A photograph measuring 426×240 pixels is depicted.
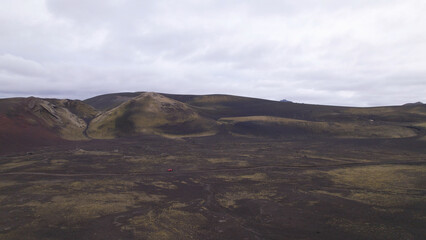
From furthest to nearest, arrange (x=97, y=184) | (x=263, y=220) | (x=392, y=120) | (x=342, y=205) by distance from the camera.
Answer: (x=392, y=120) → (x=97, y=184) → (x=342, y=205) → (x=263, y=220)

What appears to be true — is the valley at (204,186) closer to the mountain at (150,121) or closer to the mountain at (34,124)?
the mountain at (34,124)

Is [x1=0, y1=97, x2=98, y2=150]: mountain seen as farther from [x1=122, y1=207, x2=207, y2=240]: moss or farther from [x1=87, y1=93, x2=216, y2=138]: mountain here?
[x1=122, y1=207, x2=207, y2=240]: moss

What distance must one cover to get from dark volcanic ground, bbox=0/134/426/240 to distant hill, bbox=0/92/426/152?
19.7m

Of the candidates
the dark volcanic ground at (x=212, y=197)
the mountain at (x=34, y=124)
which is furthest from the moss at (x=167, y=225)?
the mountain at (x=34, y=124)

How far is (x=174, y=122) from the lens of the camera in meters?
86.6

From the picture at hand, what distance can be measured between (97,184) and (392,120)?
9072 centimetres

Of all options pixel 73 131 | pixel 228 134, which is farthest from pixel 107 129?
pixel 228 134

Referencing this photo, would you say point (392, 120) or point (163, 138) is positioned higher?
point (392, 120)

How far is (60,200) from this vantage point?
75.7 feet

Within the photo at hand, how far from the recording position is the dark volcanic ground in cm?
1753

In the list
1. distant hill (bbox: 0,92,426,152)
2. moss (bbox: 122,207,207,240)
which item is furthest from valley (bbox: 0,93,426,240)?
distant hill (bbox: 0,92,426,152)

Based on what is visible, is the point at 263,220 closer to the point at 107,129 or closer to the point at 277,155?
the point at 277,155

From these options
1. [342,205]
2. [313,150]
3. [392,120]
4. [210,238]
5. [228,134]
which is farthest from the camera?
[392,120]

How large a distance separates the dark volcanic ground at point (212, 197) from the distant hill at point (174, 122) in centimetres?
1970
